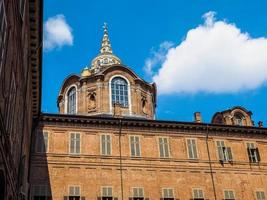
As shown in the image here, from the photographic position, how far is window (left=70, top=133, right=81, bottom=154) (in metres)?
28.7

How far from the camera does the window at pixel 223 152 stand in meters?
31.2

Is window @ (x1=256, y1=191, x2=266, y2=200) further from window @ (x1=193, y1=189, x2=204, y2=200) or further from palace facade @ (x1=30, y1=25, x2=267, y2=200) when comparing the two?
window @ (x1=193, y1=189, x2=204, y2=200)

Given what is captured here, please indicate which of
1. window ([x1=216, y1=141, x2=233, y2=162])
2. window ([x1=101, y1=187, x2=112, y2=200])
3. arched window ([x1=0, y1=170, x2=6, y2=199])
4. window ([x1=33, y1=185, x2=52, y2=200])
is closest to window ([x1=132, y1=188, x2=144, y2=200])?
window ([x1=101, y1=187, x2=112, y2=200])

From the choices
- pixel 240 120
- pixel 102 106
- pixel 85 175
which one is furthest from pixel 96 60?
pixel 85 175

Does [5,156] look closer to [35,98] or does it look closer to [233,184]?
[35,98]

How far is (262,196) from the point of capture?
30.6 m

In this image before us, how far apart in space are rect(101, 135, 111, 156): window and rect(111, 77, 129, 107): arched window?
33.9 feet

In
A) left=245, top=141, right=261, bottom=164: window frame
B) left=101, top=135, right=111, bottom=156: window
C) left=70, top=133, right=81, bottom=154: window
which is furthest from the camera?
left=245, top=141, right=261, bottom=164: window frame

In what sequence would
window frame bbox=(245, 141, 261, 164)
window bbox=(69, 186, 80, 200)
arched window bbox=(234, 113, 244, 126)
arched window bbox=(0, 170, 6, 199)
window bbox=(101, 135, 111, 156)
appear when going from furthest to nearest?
1. arched window bbox=(234, 113, 244, 126)
2. window frame bbox=(245, 141, 261, 164)
3. window bbox=(101, 135, 111, 156)
4. window bbox=(69, 186, 80, 200)
5. arched window bbox=(0, 170, 6, 199)

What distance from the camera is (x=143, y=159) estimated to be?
29.5 meters

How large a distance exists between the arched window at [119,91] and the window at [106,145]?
33.9 ft

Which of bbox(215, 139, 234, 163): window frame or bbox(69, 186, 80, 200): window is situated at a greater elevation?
bbox(215, 139, 234, 163): window frame

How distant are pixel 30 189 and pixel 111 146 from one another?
6677mm

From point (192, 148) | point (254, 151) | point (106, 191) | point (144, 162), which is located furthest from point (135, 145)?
point (254, 151)
